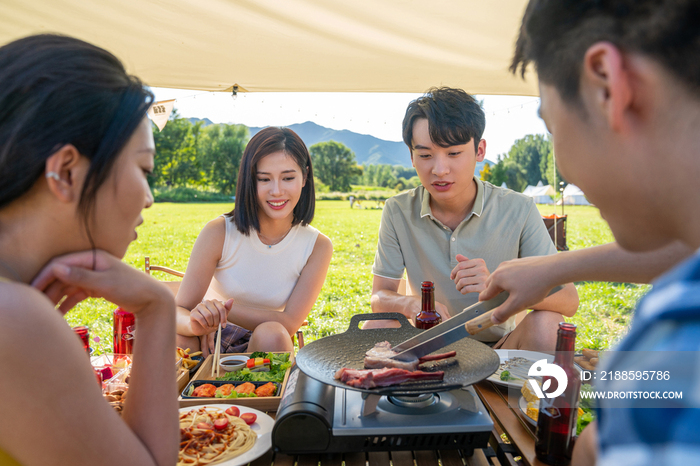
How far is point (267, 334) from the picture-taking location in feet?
7.83

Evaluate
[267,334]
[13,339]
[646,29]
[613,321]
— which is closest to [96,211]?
[13,339]

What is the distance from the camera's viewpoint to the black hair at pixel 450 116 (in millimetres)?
2633

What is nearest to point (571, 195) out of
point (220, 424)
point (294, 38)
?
point (294, 38)

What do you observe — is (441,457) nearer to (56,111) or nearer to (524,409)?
(524,409)

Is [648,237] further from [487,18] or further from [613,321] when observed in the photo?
[613,321]

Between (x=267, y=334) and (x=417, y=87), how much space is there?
2.83 metres

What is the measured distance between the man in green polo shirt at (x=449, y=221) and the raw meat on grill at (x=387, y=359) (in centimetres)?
101

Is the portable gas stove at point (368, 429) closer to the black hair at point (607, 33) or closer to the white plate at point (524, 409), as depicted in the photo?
the white plate at point (524, 409)

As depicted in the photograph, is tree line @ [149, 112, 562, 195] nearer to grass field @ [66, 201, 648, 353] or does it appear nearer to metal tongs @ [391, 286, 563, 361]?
grass field @ [66, 201, 648, 353]

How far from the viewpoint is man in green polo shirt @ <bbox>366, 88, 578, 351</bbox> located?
2.65 metres

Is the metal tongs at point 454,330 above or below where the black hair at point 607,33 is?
below

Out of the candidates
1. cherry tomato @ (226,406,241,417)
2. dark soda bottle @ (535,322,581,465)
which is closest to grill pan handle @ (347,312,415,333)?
cherry tomato @ (226,406,241,417)

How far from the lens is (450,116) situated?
104 inches

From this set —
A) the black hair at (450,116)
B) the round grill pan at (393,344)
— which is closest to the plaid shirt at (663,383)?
the round grill pan at (393,344)
